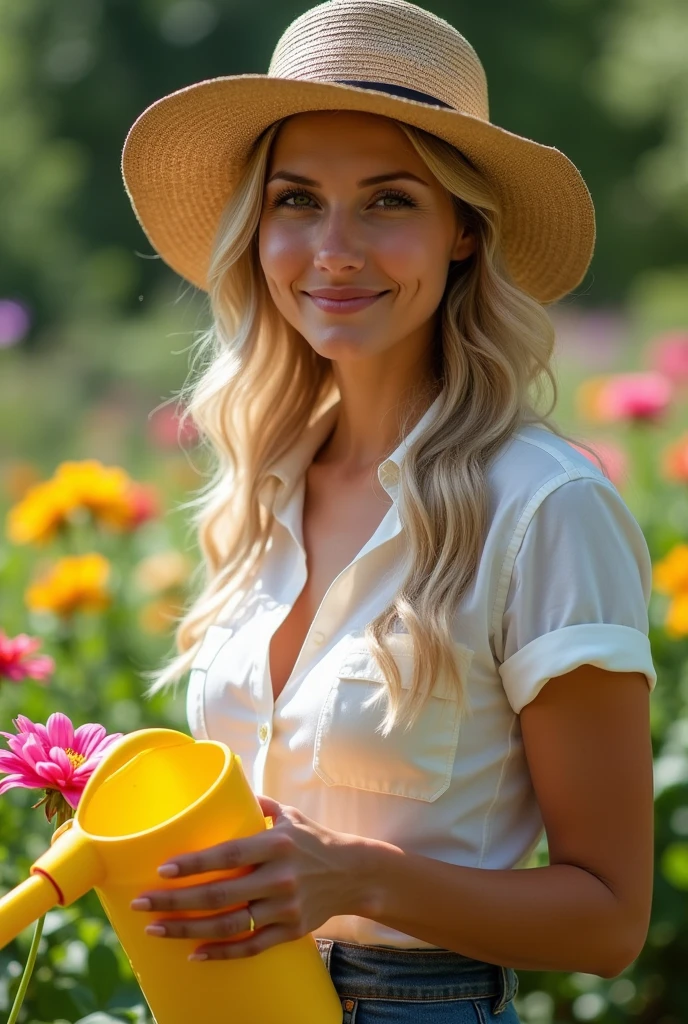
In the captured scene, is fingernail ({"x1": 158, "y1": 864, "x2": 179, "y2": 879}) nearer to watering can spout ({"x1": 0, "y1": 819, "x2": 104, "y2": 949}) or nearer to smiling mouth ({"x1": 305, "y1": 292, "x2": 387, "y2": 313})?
watering can spout ({"x1": 0, "y1": 819, "x2": 104, "y2": 949})

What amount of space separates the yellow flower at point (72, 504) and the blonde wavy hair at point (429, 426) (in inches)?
29.9

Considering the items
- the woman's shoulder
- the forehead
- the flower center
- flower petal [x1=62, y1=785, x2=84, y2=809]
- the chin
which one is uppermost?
the forehead

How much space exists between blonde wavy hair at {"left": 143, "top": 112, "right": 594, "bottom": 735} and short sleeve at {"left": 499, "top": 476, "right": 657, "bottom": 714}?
0.26 ft

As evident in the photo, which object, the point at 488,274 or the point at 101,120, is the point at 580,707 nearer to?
the point at 488,274

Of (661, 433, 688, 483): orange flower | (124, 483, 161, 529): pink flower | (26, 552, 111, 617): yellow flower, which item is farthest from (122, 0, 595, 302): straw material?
(661, 433, 688, 483): orange flower

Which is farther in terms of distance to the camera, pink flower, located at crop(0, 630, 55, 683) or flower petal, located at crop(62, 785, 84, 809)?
pink flower, located at crop(0, 630, 55, 683)

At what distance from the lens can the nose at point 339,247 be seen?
1.85 meters

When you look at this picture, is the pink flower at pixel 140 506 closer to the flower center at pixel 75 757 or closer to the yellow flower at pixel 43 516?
the yellow flower at pixel 43 516

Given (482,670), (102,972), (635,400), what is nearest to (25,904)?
(482,670)

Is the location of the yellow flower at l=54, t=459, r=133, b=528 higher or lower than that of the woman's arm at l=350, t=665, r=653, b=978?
higher

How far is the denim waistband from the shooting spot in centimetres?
167

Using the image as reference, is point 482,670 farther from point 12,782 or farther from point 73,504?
point 73,504

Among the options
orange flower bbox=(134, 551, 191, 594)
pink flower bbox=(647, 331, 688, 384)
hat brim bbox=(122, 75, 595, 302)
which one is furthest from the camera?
pink flower bbox=(647, 331, 688, 384)

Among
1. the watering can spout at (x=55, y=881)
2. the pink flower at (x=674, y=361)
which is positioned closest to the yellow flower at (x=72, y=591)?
the watering can spout at (x=55, y=881)
